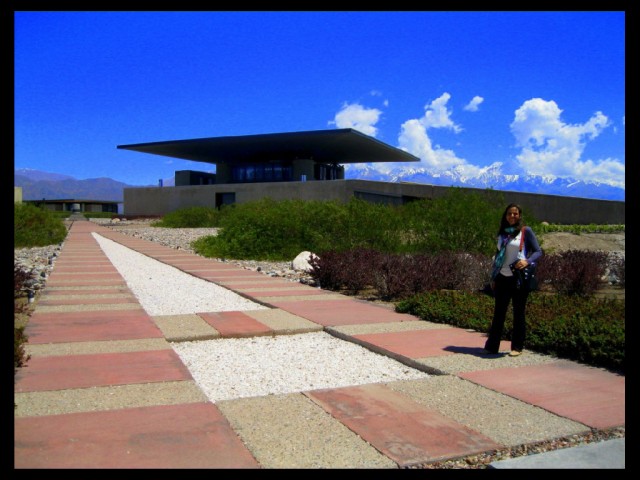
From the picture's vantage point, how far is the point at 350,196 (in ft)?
155

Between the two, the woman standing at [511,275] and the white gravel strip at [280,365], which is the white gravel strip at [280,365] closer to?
the white gravel strip at [280,365]

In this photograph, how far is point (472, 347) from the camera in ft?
20.1

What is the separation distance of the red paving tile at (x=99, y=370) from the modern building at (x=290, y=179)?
35.4 m

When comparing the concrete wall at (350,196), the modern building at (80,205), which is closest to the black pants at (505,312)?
the concrete wall at (350,196)

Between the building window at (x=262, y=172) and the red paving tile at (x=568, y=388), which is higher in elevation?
the building window at (x=262, y=172)

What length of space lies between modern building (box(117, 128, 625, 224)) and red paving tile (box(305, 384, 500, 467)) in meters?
36.0

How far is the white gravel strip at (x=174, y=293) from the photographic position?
28.3 feet

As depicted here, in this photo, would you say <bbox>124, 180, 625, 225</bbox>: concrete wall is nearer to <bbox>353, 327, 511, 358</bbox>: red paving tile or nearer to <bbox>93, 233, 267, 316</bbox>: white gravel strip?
<bbox>93, 233, 267, 316</bbox>: white gravel strip

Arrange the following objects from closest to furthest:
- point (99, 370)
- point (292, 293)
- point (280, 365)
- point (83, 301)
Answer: point (99, 370)
point (280, 365)
point (83, 301)
point (292, 293)

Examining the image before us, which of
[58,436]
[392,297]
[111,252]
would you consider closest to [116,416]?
[58,436]

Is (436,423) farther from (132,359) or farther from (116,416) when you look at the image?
(132,359)

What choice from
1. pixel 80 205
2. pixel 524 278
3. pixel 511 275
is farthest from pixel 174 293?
pixel 80 205

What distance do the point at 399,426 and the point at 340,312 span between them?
4.50 m

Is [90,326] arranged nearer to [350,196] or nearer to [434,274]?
[434,274]
